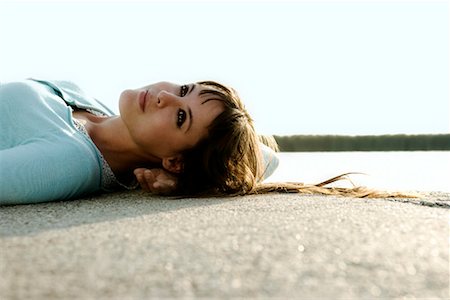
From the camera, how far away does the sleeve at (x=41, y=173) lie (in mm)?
1205

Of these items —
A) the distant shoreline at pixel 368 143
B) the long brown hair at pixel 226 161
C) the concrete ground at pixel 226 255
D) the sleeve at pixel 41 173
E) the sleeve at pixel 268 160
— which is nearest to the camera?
the concrete ground at pixel 226 255

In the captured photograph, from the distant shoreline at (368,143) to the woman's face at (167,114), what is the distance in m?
3.54

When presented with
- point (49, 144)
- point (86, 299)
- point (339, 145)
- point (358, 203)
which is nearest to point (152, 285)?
point (86, 299)

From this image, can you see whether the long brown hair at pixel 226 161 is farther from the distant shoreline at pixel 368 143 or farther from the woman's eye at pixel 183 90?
the distant shoreline at pixel 368 143

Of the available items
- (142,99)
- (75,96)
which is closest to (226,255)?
(142,99)

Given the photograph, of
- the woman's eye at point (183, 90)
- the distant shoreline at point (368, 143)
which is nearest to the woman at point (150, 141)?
the woman's eye at point (183, 90)

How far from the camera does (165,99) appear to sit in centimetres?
141

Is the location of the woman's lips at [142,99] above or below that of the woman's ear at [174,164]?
above

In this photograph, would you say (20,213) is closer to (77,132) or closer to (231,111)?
(77,132)

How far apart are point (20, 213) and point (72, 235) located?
39 cm

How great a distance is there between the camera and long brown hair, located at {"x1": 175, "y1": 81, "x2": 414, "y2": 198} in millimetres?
1475

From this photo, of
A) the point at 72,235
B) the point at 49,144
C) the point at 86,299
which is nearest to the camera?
the point at 86,299

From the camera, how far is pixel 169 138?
1461mm

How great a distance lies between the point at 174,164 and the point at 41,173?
400 mm
